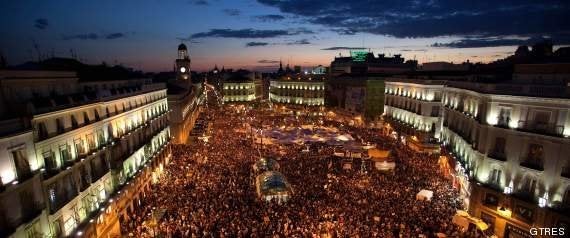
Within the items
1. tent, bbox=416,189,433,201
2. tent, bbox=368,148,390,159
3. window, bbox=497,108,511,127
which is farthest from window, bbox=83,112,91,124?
window, bbox=497,108,511,127

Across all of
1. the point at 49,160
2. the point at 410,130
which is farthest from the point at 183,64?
the point at 49,160

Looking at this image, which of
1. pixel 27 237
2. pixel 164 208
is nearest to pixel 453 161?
pixel 164 208

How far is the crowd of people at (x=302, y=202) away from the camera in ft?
80.8

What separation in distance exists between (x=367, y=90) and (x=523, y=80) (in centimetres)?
4377

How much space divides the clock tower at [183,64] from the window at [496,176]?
73260 mm

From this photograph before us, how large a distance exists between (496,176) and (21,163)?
104 feet

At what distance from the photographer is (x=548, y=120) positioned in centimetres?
2341

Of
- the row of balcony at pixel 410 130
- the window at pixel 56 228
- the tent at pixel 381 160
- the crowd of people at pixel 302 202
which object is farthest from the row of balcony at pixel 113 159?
the row of balcony at pixel 410 130

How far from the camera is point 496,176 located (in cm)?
2719

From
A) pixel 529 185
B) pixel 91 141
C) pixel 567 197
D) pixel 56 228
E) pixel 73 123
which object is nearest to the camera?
pixel 56 228

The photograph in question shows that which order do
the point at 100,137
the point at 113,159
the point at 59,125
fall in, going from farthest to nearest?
the point at 113,159
the point at 100,137
the point at 59,125

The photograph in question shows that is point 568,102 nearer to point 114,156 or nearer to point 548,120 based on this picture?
point 548,120

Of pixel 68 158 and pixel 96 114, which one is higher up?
pixel 96 114

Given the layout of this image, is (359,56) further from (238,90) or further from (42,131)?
(42,131)
